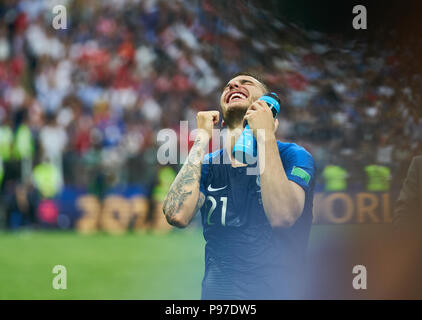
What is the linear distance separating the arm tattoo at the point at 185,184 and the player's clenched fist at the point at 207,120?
2.2 inches

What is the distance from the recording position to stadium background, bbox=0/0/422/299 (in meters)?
2.76

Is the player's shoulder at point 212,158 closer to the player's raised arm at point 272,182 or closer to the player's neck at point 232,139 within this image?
the player's neck at point 232,139

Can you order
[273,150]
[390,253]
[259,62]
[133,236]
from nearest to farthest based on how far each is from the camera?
[273,150], [390,253], [259,62], [133,236]

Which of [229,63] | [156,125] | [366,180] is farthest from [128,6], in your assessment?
[366,180]

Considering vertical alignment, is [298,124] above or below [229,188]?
above

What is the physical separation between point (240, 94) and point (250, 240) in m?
0.60

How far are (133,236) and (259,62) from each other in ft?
27.3

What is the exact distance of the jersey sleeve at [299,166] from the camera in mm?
2121

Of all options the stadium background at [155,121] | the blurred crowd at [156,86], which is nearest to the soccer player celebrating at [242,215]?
the stadium background at [155,121]

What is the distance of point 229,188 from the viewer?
2252 millimetres

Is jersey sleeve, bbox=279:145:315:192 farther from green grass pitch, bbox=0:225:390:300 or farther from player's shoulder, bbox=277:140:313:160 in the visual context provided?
green grass pitch, bbox=0:225:390:300

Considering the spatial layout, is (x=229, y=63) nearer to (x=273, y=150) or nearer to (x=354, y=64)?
(x=354, y=64)

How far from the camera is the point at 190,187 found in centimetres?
223

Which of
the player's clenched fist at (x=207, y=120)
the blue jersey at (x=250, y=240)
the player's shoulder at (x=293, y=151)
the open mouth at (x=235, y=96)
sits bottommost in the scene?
the blue jersey at (x=250, y=240)
